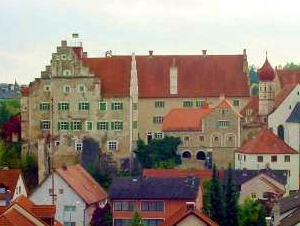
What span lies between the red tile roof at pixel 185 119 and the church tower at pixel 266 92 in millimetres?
4133

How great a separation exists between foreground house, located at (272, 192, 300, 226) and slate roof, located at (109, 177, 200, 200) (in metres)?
7.95

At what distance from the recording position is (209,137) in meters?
86.0

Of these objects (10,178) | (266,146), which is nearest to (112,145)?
(266,146)

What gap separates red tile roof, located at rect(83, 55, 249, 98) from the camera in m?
88.1

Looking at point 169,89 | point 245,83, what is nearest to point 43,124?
point 169,89

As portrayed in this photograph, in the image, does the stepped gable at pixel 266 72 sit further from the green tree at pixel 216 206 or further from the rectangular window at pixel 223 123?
the green tree at pixel 216 206

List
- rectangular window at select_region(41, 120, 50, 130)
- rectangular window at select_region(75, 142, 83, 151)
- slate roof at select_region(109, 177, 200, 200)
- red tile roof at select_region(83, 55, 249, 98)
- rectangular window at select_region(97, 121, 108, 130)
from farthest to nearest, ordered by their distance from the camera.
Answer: red tile roof at select_region(83, 55, 249, 98), rectangular window at select_region(41, 120, 50, 130), rectangular window at select_region(97, 121, 108, 130), rectangular window at select_region(75, 142, 83, 151), slate roof at select_region(109, 177, 200, 200)

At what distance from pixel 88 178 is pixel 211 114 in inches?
569

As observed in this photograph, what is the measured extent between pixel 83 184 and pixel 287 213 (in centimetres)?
2095

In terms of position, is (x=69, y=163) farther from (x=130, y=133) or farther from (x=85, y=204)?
(x=85, y=204)

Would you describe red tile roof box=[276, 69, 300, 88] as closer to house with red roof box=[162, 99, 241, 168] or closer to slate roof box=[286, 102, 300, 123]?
slate roof box=[286, 102, 300, 123]

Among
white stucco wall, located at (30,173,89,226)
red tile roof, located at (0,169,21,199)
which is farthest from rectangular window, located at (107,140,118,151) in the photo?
red tile roof, located at (0,169,21,199)

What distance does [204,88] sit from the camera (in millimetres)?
90312

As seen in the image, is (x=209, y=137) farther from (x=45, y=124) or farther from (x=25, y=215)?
(x=25, y=215)
